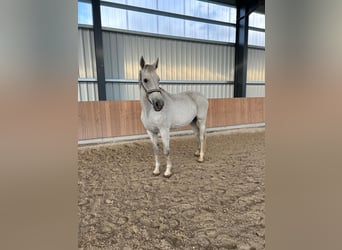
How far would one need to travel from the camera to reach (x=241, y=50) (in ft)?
19.0

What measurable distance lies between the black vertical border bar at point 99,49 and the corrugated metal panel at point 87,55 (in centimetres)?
21

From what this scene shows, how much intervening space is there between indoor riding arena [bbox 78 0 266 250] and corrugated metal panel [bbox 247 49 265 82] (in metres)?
0.03

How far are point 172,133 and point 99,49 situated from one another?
7.32ft

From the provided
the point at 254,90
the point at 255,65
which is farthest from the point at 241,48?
the point at 254,90

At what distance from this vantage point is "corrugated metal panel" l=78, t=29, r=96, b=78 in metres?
4.04

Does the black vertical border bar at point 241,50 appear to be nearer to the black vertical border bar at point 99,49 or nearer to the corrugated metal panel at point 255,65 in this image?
the corrugated metal panel at point 255,65

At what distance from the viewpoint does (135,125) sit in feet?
12.3

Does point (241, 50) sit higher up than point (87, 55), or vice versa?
point (241, 50)

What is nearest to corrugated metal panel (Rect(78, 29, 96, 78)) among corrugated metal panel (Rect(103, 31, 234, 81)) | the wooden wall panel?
corrugated metal panel (Rect(103, 31, 234, 81))

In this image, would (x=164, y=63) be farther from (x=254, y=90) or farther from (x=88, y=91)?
(x=254, y=90)

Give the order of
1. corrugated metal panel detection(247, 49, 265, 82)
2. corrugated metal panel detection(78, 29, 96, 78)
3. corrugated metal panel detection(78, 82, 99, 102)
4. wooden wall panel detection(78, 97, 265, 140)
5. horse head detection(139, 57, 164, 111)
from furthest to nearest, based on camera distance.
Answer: corrugated metal panel detection(247, 49, 265, 82), corrugated metal panel detection(78, 82, 99, 102), corrugated metal panel detection(78, 29, 96, 78), wooden wall panel detection(78, 97, 265, 140), horse head detection(139, 57, 164, 111)

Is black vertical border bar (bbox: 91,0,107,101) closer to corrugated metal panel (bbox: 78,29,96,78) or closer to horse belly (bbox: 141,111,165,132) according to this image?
corrugated metal panel (bbox: 78,29,96,78)
